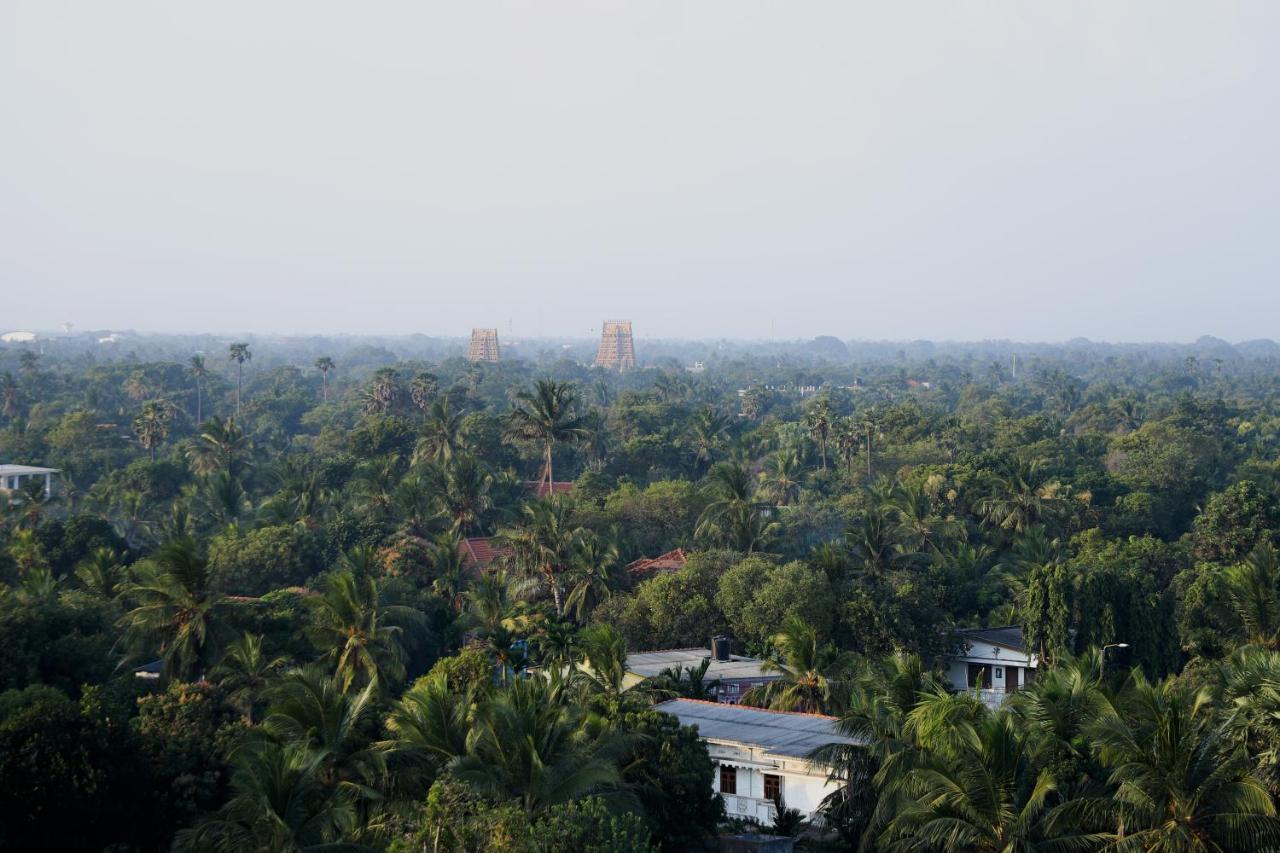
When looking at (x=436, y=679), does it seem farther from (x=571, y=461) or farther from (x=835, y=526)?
(x=571, y=461)

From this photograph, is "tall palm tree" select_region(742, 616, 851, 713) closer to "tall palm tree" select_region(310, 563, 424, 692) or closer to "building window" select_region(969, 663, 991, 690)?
"tall palm tree" select_region(310, 563, 424, 692)

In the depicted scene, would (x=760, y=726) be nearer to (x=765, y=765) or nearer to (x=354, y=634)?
(x=765, y=765)

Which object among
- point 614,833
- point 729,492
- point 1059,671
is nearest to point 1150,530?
point 729,492

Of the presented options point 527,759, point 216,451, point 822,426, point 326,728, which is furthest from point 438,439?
point 527,759

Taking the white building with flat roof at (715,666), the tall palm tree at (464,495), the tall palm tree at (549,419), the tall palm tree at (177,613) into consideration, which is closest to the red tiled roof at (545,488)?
the tall palm tree at (549,419)

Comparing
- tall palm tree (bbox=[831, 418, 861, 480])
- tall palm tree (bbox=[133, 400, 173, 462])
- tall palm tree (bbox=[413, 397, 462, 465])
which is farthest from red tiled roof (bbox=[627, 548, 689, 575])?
tall palm tree (bbox=[133, 400, 173, 462])
